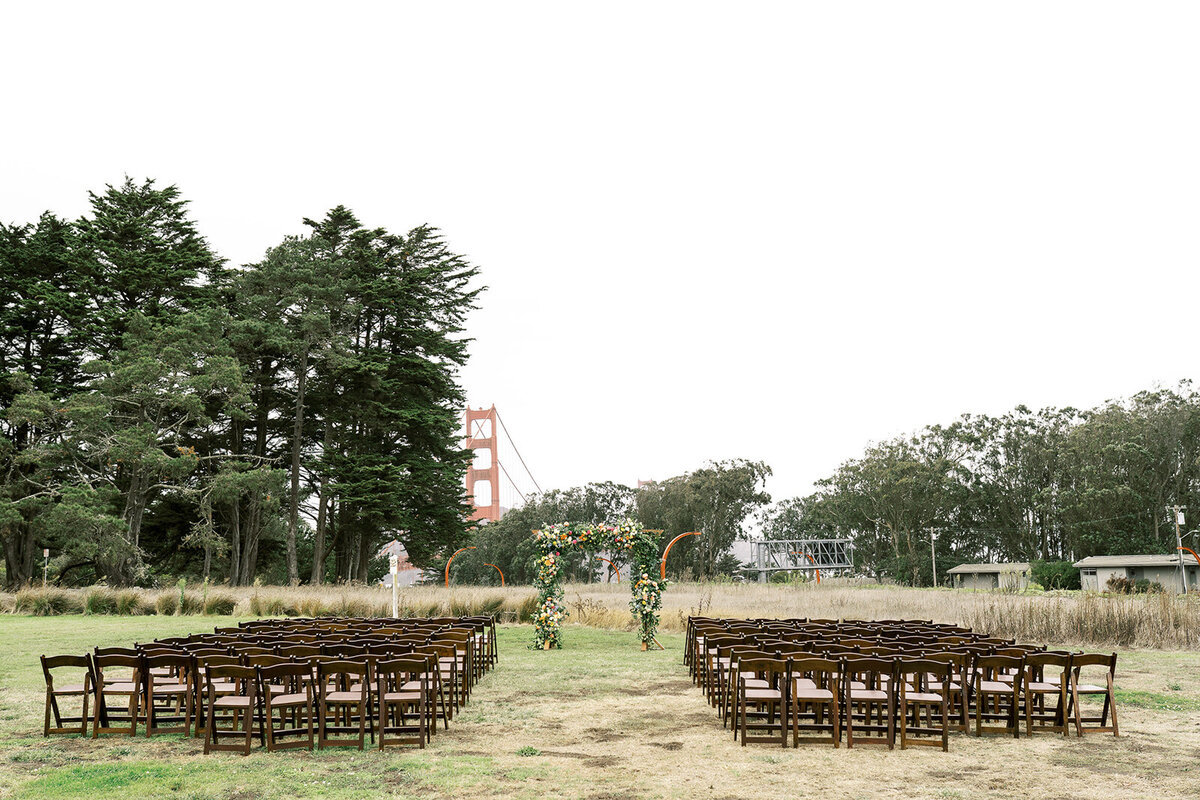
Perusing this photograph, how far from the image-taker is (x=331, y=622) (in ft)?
44.5

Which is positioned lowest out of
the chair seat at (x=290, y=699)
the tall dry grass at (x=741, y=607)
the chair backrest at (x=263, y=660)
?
the tall dry grass at (x=741, y=607)

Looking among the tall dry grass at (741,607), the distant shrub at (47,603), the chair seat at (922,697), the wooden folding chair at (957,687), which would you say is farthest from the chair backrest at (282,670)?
the distant shrub at (47,603)

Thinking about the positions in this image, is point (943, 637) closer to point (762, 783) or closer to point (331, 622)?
point (762, 783)

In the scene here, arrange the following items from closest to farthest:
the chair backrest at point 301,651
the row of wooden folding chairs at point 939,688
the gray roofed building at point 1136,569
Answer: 1. the row of wooden folding chairs at point 939,688
2. the chair backrest at point 301,651
3. the gray roofed building at point 1136,569

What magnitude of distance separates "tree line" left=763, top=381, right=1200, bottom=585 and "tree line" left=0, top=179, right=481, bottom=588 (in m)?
30.7

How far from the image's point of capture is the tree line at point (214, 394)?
33.2 metres

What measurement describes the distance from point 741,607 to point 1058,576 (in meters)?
31.7

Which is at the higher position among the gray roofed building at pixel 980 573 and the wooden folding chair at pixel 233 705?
the wooden folding chair at pixel 233 705

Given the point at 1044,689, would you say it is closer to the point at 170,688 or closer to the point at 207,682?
the point at 207,682

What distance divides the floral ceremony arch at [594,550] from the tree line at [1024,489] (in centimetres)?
4102

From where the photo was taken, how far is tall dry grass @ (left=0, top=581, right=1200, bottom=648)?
17828 mm

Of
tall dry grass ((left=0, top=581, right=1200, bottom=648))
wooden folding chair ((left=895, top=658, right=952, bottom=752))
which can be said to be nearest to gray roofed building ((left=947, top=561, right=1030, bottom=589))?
tall dry grass ((left=0, top=581, right=1200, bottom=648))

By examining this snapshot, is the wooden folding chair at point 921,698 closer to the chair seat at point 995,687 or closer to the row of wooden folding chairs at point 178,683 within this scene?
the chair seat at point 995,687

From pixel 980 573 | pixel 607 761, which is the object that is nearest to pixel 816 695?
pixel 607 761
